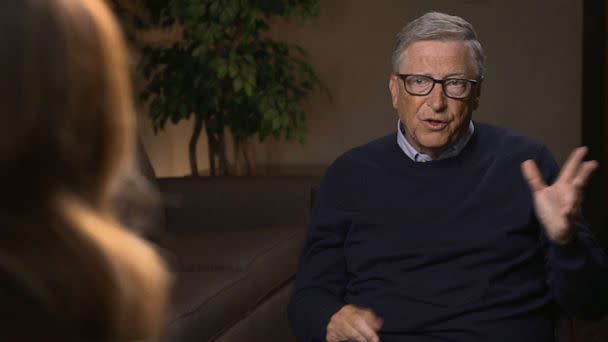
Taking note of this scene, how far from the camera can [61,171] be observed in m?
0.55

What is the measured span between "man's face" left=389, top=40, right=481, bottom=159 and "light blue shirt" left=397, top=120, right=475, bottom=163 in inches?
0.5

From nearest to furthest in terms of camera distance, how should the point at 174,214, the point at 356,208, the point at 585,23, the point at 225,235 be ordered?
the point at 356,208
the point at 225,235
the point at 174,214
the point at 585,23

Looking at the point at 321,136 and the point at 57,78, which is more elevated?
the point at 57,78

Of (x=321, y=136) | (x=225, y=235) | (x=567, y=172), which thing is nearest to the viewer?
(x=567, y=172)

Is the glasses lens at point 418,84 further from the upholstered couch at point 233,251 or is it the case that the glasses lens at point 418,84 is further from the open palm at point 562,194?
the upholstered couch at point 233,251

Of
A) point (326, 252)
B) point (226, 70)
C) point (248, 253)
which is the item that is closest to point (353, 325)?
point (326, 252)

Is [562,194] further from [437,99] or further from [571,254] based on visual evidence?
[437,99]

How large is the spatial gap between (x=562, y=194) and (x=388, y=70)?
Result: 342cm

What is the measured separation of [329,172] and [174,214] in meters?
1.32

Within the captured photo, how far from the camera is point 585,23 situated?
4621 millimetres

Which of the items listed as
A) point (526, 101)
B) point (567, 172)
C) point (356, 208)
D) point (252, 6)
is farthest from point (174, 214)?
point (526, 101)

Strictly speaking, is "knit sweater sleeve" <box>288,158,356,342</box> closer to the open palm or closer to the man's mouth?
the man's mouth

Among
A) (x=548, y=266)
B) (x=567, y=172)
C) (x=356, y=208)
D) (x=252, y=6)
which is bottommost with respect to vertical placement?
(x=548, y=266)

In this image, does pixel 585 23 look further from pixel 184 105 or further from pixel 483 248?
pixel 483 248
